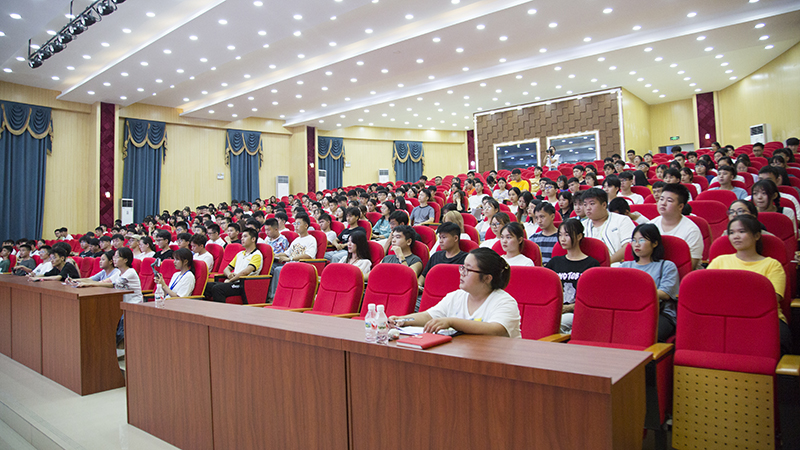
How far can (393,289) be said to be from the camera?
2.90 m

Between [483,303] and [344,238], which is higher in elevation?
[344,238]

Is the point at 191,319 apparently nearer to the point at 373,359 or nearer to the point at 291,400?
the point at 291,400

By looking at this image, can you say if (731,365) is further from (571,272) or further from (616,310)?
(571,272)

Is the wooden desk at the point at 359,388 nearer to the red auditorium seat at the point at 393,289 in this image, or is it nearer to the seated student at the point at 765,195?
the red auditorium seat at the point at 393,289

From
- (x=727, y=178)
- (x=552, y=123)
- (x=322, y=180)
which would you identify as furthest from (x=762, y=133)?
(x=322, y=180)

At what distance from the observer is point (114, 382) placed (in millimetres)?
3395

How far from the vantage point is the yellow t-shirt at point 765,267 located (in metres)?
2.27

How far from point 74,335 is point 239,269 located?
1.77m

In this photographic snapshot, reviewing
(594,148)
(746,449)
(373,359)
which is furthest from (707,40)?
(373,359)

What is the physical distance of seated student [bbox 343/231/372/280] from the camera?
12.7 feet

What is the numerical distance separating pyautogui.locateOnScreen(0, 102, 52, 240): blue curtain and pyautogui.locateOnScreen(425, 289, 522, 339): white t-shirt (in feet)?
41.1

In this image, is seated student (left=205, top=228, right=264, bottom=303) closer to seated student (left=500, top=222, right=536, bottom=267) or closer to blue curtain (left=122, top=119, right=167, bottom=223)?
seated student (left=500, top=222, right=536, bottom=267)

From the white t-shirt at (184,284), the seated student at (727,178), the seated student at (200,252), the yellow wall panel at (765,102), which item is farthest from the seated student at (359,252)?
the yellow wall panel at (765,102)

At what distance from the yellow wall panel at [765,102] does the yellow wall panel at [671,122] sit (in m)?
0.82
